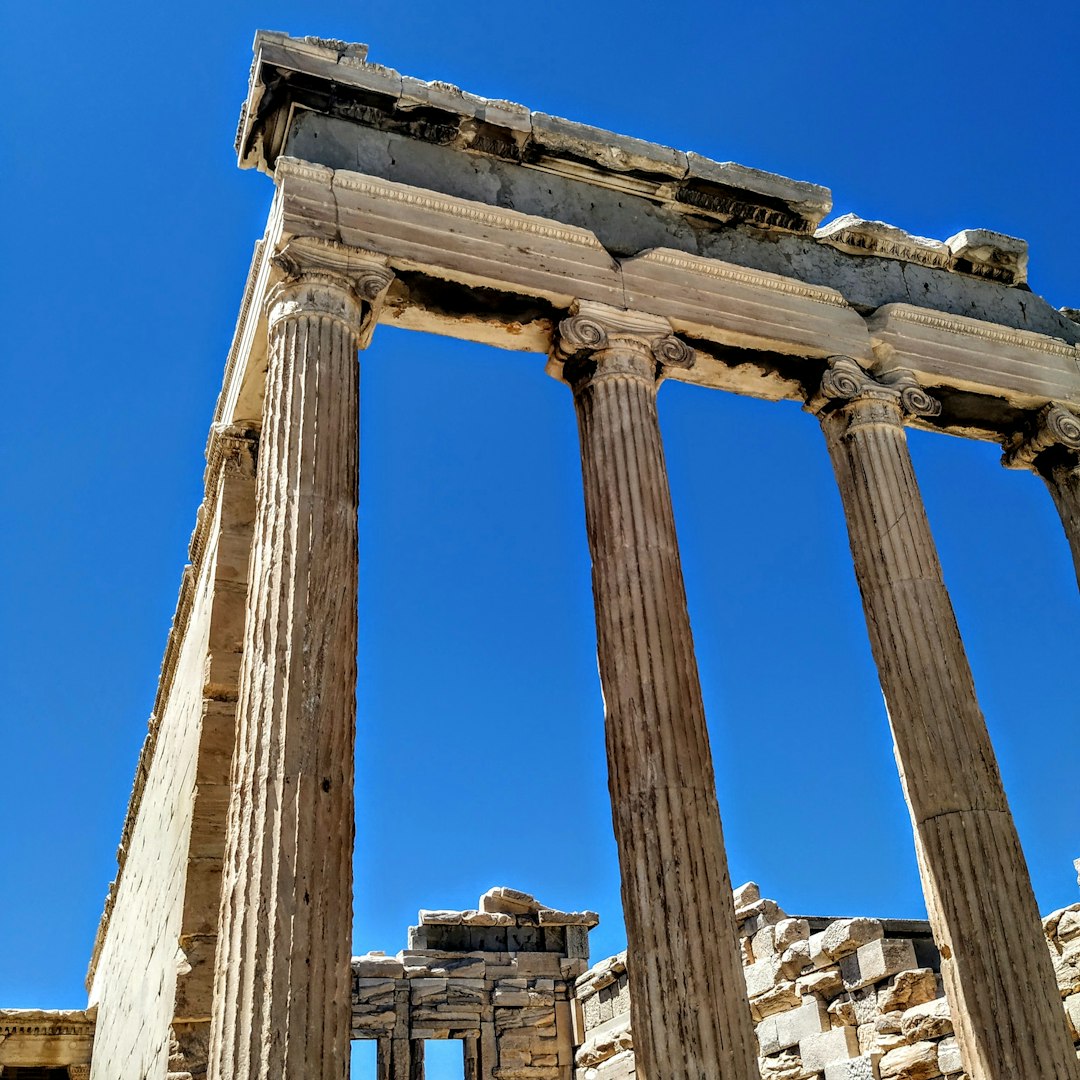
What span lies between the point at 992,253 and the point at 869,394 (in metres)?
3.61

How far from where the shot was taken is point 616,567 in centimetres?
1124

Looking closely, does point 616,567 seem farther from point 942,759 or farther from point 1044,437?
point 1044,437

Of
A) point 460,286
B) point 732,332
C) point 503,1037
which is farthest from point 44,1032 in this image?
point 732,332

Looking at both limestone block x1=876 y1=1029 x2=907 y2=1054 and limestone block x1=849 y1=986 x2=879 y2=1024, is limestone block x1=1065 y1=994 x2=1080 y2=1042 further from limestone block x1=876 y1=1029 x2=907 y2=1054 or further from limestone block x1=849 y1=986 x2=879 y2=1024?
limestone block x1=849 y1=986 x2=879 y2=1024

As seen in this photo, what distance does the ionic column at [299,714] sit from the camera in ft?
26.0

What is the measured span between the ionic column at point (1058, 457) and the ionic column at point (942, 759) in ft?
5.59

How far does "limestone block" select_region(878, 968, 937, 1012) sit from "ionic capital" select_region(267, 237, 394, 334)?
30.9 feet

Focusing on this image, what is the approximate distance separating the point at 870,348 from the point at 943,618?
3614mm

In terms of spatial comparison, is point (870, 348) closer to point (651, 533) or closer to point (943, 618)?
point (943, 618)

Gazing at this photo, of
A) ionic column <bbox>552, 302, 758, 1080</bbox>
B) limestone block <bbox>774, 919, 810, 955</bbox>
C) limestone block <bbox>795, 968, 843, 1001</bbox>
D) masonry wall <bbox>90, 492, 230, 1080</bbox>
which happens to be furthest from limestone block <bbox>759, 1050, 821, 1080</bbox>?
masonry wall <bbox>90, 492, 230, 1080</bbox>

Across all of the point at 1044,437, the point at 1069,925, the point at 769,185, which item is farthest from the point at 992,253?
the point at 1069,925

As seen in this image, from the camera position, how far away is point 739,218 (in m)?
14.3

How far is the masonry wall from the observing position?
11.2 meters

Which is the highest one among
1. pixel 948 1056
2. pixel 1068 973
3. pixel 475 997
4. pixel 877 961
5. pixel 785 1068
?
pixel 475 997
